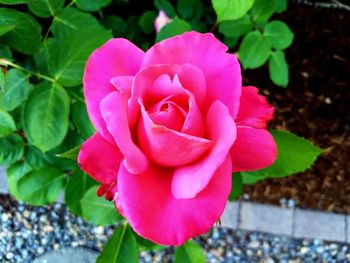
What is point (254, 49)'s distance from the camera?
139 cm

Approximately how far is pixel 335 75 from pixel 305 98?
5.3 inches

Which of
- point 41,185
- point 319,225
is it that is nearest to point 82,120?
point 41,185

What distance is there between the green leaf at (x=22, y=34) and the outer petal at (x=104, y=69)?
0.32 metres

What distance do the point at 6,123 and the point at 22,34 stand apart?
0.58ft

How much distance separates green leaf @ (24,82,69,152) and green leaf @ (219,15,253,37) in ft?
1.77

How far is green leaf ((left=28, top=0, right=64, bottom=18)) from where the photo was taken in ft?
3.39

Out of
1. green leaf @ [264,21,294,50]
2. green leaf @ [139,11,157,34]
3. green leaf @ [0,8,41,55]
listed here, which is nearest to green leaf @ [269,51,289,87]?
green leaf @ [264,21,294,50]

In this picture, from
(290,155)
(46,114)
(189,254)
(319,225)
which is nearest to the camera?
(290,155)

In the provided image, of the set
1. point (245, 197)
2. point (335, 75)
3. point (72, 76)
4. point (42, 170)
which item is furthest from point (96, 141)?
point (335, 75)

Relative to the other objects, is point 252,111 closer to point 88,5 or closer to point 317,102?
point 88,5

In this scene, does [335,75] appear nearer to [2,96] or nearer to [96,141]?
[2,96]

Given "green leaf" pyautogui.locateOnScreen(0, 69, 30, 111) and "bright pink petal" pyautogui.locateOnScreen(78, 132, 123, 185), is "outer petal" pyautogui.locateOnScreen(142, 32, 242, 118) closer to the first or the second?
"bright pink petal" pyautogui.locateOnScreen(78, 132, 123, 185)

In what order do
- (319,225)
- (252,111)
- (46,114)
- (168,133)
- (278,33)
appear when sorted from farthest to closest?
(319,225)
(278,33)
(46,114)
(252,111)
(168,133)

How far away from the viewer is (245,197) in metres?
1.79
